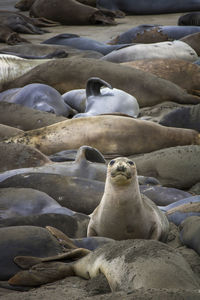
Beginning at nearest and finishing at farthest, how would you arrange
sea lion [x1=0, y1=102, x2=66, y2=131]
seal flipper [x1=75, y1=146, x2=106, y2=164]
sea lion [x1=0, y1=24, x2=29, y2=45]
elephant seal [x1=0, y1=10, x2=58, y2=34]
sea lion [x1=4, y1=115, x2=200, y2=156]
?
seal flipper [x1=75, y1=146, x2=106, y2=164] < sea lion [x1=4, y1=115, x2=200, y2=156] < sea lion [x1=0, y1=102, x2=66, y2=131] < sea lion [x1=0, y1=24, x2=29, y2=45] < elephant seal [x1=0, y1=10, x2=58, y2=34]

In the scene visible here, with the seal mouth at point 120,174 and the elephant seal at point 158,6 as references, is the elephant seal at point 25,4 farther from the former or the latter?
the seal mouth at point 120,174

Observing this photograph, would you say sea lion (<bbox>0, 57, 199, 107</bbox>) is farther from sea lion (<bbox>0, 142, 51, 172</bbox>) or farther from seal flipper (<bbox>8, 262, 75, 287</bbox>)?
seal flipper (<bbox>8, 262, 75, 287</bbox>)

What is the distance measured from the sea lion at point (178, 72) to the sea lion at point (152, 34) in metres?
2.41

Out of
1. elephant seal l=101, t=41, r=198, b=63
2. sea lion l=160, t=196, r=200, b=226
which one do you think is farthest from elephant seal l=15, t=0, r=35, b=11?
sea lion l=160, t=196, r=200, b=226

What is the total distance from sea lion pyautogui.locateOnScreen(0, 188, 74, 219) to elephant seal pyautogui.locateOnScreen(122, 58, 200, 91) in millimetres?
4650

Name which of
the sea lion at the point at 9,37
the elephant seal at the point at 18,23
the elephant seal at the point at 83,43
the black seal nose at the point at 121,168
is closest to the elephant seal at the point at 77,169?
the black seal nose at the point at 121,168

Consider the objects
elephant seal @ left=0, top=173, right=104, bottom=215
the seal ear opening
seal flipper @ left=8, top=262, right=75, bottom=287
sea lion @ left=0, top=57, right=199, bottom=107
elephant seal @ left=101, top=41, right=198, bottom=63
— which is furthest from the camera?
the seal ear opening

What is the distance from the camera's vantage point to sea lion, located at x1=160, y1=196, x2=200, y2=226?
4.14m

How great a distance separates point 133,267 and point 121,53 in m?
6.97

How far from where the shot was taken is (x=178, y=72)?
8.66m

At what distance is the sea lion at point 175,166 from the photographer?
539cm

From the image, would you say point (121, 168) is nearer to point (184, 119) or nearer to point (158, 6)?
point (184, 119)

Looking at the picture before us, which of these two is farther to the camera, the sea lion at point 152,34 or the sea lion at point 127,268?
the sea lion at point 152,34

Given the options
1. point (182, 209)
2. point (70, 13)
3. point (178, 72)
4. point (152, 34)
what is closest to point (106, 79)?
point (178, 72)
